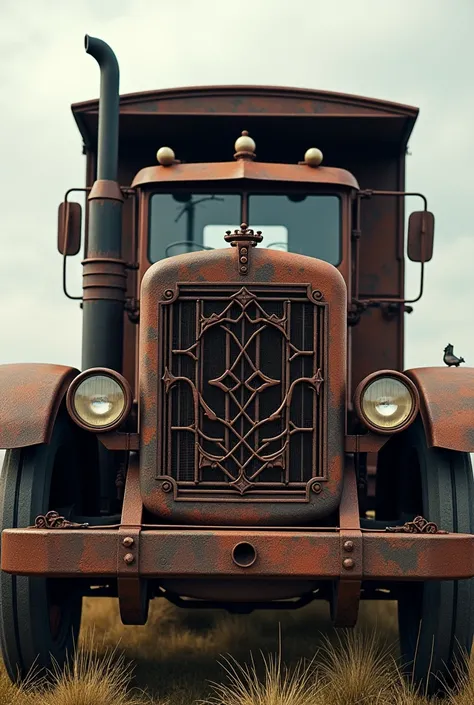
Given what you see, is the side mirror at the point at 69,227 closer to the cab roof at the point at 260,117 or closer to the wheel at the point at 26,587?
the cab roof at the point at 260,117

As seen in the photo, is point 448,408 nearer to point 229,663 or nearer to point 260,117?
point 229,663

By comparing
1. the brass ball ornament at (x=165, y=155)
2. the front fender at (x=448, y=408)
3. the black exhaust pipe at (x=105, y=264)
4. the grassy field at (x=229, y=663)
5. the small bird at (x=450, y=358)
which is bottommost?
the grassy field at (x=229, y=663)

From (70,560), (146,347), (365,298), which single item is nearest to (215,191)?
(365,298)

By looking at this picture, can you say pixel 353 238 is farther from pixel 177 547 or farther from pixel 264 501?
pixel 177 547

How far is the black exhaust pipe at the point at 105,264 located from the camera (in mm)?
5734

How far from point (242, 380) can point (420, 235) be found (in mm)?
2216

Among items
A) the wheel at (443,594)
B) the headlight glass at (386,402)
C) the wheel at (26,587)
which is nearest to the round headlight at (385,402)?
the headlight glass at (386,402)

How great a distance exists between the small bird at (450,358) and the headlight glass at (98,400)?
211 cm

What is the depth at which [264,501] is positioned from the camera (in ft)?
13.8

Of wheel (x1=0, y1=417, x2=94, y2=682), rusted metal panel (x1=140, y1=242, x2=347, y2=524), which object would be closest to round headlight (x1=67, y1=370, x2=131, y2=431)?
rusted metal panel (x1=140, y1=242, x2=347, y2=524)

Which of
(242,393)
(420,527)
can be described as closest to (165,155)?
(242,393)

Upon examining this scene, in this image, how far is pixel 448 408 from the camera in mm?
4258

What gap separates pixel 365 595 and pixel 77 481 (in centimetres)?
153

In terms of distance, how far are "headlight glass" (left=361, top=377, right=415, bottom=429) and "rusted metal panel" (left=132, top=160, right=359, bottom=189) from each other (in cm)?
180
